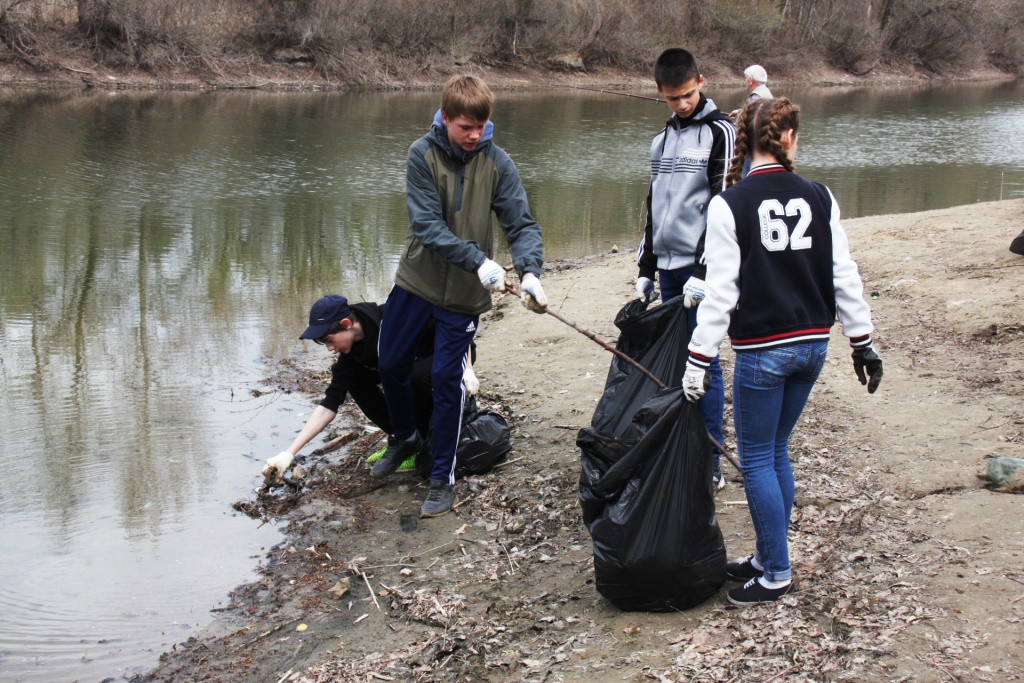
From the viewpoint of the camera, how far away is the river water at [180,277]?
406 cm

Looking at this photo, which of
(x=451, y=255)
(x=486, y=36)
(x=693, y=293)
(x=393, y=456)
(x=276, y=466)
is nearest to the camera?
(x=693, y=293)

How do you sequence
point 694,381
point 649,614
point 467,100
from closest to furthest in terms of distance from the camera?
point 694,381 → point 649,614 → point 467,100

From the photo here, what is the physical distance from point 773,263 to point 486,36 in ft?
102

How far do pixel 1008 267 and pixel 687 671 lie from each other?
5257mm

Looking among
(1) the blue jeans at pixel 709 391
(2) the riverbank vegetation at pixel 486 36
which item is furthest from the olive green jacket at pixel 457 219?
(2) the riverbank vegetation at pixel 486 36

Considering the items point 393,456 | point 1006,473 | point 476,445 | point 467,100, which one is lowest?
point 393,456

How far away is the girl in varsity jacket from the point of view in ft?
9.20

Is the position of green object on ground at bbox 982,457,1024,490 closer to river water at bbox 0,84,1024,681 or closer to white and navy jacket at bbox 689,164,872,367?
white and navy jacket at bbox 689,164,872,367

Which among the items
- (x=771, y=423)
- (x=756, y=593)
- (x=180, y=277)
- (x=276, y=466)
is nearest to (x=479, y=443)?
(x=276, y=466)

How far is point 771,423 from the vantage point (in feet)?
9.62

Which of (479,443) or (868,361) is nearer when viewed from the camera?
(868,361)

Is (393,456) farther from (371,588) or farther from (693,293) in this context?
(693,293)

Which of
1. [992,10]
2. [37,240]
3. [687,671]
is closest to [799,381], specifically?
[687,671]

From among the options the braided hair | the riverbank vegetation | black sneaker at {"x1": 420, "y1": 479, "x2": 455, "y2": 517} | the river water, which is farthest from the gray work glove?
the riverbank vegetation
